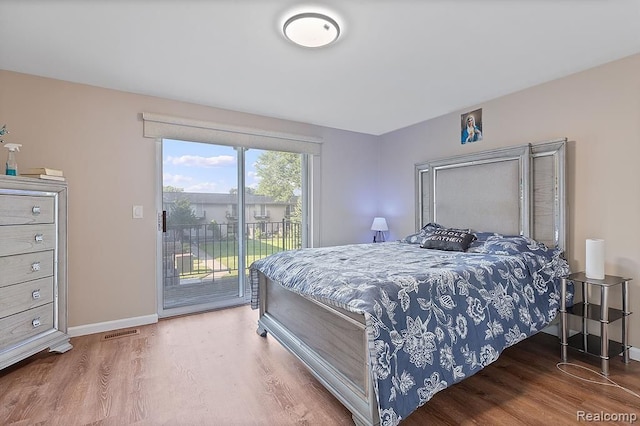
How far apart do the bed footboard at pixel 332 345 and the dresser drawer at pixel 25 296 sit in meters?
1.81

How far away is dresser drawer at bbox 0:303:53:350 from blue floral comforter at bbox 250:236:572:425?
170 cm

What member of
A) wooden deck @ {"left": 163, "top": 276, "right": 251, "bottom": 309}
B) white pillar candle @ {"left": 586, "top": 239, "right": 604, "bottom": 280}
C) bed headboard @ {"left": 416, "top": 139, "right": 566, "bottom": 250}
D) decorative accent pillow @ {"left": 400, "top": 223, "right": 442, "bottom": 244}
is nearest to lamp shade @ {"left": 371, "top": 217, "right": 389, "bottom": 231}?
bed headboard @ {"left": 416, "top": 139, "right": 566, "bottom": 250}

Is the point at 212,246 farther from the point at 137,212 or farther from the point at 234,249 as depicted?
the point at 137,212

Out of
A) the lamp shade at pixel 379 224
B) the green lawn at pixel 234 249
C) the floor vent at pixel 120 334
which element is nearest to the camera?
the floor vent at pixel 120 334

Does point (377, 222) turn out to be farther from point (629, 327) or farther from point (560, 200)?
point (629, 327)

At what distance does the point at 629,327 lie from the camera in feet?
7.91

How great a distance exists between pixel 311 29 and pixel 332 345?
79.0 inches

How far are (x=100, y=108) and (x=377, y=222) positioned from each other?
3.64 m

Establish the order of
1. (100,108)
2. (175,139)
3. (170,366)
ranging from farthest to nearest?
(175,139), (100,108), (170,366)

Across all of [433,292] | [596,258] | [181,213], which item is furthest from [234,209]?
[596,258]

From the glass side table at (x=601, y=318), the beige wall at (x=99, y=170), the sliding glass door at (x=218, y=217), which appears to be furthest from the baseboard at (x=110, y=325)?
the glass side table at (x=601, y=318)

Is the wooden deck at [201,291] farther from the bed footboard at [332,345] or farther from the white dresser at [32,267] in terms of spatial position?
the bed footboard at [332,345]

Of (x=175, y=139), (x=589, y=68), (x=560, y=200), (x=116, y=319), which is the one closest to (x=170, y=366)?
(x=116, y=319)

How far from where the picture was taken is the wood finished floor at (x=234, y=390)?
172cm
